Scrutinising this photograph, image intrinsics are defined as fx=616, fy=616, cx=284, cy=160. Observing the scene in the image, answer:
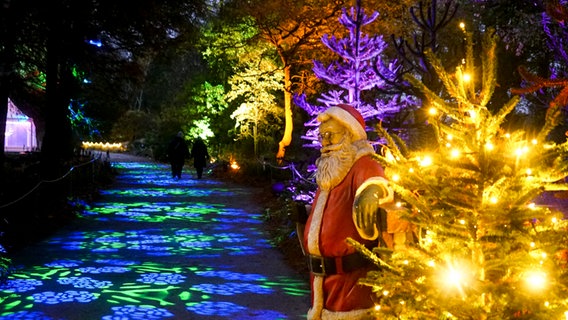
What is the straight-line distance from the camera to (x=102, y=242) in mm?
10469

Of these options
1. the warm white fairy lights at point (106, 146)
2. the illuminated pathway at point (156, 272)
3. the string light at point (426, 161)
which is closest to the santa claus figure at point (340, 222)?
the string light at point (426, 161)

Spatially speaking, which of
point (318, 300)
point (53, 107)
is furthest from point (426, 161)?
point (53, 107)

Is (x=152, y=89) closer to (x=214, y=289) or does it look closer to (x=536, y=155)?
(x=214, y=289)

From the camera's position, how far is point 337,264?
11.8ft

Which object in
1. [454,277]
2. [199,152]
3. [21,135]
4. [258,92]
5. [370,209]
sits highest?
[258,92]

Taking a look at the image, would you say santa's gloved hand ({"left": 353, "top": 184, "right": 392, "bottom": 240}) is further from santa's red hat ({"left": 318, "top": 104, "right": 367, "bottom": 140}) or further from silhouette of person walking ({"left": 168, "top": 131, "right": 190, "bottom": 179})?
silhouette of person walking ({"left": 168, "top": 131, "right": 190, "bottom": 179})

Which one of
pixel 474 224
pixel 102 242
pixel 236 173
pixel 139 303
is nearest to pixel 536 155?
pixel 474 224

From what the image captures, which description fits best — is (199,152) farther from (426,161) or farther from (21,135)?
(426,161)

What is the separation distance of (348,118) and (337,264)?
88 centimetres

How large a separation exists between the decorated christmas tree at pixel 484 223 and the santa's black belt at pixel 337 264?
73 centimetres

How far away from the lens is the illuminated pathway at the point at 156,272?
249 inches

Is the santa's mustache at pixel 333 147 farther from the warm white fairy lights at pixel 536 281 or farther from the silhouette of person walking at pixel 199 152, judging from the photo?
the silhouette of person walking at pixel 199 152

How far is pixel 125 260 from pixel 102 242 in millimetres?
1737

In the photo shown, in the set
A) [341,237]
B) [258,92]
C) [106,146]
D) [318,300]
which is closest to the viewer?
[341,237]
